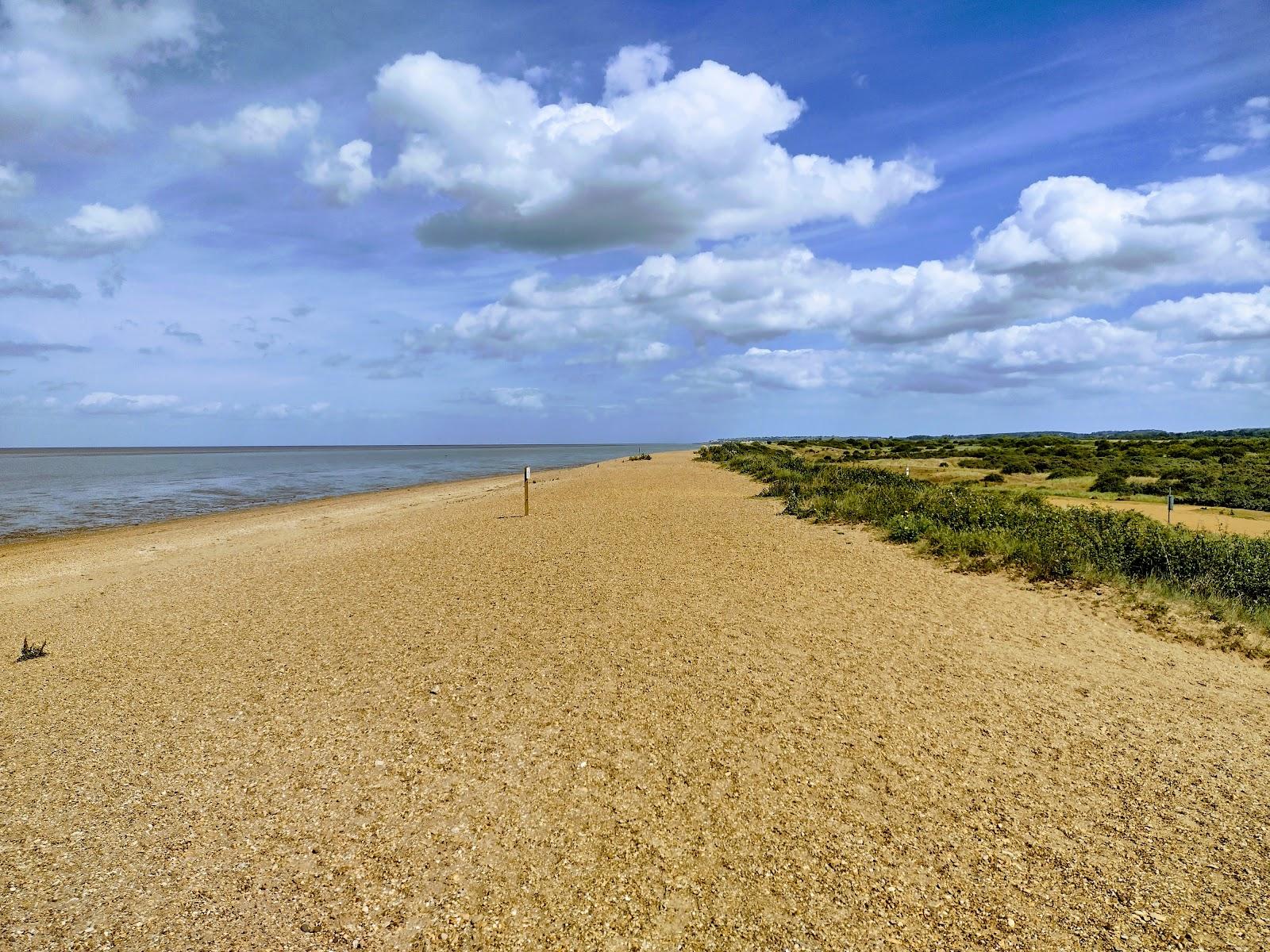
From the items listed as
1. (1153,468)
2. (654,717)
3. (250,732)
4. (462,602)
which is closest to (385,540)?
(462,602)

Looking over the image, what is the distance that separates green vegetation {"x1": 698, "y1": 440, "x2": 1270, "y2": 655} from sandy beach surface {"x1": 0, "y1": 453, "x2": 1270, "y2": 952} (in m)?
1.25

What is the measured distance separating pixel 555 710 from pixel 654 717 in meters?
0.89

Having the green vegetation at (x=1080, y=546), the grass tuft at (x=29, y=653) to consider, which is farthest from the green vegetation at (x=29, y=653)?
the green vegetation at (x=1080, y=546)

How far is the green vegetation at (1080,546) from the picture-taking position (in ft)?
28.4

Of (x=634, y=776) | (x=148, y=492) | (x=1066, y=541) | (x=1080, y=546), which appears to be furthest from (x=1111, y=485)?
(x=148, y=492)

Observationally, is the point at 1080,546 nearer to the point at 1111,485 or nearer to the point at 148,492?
the point at 1111,485

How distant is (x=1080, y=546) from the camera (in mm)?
10469

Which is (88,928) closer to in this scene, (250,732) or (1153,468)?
(250,732)

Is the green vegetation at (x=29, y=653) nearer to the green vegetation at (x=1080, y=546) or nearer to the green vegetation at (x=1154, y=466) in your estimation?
the green vegetation at (x=1080, y=546)

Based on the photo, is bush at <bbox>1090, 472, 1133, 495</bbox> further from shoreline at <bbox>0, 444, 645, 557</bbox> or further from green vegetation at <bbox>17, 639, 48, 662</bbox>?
shoreline at <bbox>0, 444, 645, 557</bbox>

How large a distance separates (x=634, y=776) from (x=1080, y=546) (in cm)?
914

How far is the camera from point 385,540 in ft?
50.4

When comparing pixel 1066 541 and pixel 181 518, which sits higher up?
pixel 1066 541

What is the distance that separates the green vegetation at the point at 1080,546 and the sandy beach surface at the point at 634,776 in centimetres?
125
